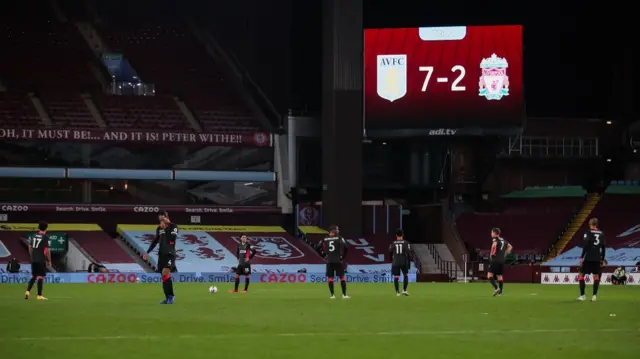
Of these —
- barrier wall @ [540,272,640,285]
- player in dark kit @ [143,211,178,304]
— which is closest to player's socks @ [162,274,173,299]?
player in dark kit @ [143,211,178,304]

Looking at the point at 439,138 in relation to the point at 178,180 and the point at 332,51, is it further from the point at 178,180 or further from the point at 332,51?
the point at 178,180

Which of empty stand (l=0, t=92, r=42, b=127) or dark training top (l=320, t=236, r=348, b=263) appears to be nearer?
dark training top (l=320, t=236, r=348, b=263)

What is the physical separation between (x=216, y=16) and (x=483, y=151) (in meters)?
20.9

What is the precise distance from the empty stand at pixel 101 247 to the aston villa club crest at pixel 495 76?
72.5 ft

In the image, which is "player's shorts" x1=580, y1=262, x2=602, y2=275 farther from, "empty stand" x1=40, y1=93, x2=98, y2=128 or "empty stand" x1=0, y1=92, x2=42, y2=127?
"empty stand" x1=0, y1=92, x2=42, y2=127

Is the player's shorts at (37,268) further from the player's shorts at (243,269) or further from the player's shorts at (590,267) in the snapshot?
the player's shorts at (590,267)

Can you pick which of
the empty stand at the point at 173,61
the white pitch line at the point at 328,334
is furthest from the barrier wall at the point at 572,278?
the white pitch line at the point at 328,334

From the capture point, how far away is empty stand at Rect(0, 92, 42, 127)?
5738cm

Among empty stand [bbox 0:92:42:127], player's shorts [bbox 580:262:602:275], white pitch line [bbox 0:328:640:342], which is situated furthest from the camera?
empty stand [bbox 0:92:42:127]

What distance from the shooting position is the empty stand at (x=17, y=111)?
57.4 m

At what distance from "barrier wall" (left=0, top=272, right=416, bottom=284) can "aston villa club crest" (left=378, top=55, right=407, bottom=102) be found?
10.7 meters

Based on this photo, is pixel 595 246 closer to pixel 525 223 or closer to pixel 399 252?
pixel 399 252

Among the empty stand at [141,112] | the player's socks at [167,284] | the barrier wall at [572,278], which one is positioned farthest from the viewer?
the empty stand at [141,112]

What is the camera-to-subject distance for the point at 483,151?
210 ft
